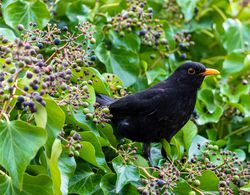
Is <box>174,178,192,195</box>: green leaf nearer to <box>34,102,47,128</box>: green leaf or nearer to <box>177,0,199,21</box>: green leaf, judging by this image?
<box>34,102,47,128</box>: green leaf

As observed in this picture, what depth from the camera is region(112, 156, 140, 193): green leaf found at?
288 cm

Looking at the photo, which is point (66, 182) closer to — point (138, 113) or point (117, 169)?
point (117, 169)

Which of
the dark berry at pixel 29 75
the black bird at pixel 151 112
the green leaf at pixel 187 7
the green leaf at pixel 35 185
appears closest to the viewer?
the dark berry at pixel 29 75

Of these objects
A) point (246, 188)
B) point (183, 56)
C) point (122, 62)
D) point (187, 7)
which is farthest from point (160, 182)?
point (187, 7)

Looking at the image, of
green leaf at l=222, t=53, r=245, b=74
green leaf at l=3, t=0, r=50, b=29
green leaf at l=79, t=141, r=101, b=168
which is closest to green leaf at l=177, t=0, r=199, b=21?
green leaf at l=222, t=53, r=245, b=74

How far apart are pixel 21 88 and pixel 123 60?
66.4 inches

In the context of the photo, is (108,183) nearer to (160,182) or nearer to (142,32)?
(160,182)

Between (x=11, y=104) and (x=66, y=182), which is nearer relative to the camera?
(x=11, y=104)

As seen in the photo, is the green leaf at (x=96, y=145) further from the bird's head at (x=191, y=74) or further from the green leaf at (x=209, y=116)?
the green leaf at (x=209, y=116)

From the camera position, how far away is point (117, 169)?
292 cm

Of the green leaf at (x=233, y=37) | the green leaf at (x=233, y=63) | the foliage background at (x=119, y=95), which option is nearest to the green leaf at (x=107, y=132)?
the foliage background at (x=119, y=95)

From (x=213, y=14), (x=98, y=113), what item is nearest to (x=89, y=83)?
(x=98, y=113)

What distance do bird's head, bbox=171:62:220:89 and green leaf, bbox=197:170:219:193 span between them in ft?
2.93

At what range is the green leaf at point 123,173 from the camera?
113 inches
